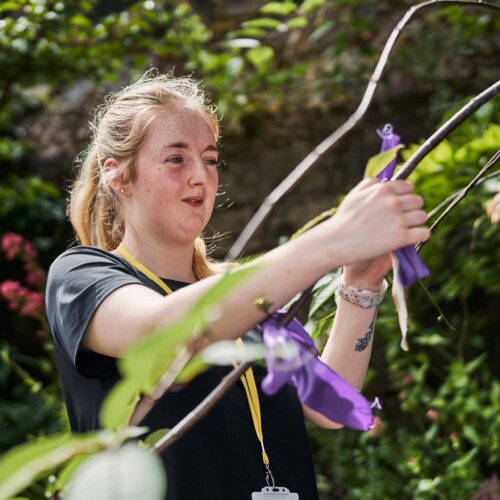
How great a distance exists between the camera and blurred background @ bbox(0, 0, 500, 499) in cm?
283

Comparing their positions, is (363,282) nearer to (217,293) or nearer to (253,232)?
(253,232)

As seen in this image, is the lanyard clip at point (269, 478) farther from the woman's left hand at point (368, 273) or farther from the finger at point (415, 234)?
the finger at point (415, 234)

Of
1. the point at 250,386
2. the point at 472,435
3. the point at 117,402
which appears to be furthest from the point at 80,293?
the point at 472,435

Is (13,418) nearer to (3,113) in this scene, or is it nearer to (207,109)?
(3,113)

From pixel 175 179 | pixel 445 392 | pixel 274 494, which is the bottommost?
pixel 445 392

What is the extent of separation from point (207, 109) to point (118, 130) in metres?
0.16

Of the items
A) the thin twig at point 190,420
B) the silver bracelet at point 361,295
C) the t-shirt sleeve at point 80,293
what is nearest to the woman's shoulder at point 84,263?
the t-shirt sleeve at point 80,293

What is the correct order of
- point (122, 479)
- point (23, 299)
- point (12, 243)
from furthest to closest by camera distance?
point (12, 243)
point (23, 299)
point (122, 479)

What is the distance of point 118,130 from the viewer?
1426mm

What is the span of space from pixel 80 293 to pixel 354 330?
38cm

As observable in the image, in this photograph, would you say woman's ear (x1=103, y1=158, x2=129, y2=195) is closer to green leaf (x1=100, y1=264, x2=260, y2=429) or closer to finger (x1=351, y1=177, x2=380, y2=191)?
finger (x1=351, y1=177, x2=380, y2=191)

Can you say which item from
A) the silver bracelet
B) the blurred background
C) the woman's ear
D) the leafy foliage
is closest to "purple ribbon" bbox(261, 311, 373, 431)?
the silver bracelet

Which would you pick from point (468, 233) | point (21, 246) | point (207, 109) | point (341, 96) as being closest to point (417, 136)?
point (341, 96)

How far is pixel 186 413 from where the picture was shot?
121 centimetres
